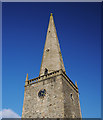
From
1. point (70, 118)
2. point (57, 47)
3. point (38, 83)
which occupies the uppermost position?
point (57, 47)

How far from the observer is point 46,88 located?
20.9 m

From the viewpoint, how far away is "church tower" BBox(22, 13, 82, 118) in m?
18.6

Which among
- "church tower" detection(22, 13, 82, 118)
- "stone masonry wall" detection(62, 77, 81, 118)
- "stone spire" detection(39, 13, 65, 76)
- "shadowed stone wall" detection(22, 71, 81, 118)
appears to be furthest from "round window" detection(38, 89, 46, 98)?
"stone spire" detection(39, 13, 65, 76)

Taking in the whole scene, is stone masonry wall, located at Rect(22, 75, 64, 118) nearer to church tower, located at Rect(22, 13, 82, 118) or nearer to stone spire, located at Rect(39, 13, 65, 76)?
church tower, located at Rect(22, 13, 82, 118)

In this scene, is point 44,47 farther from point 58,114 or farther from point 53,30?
point 58,114

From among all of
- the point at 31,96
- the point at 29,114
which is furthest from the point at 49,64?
the point at 29,114

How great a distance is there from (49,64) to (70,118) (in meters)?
8.72

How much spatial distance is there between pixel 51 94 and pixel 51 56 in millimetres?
7385

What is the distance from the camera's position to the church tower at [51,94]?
18556 mm

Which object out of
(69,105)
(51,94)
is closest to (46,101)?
(51,94)

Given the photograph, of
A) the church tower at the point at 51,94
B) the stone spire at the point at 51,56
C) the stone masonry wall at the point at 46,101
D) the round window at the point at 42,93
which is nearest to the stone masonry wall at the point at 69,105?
the church tower at the point at 51,94

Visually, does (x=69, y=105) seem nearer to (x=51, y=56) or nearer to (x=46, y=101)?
(x=46, y=101)

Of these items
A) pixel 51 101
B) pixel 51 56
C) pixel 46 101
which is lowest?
pixel 51 101

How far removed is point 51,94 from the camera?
19828 mm
